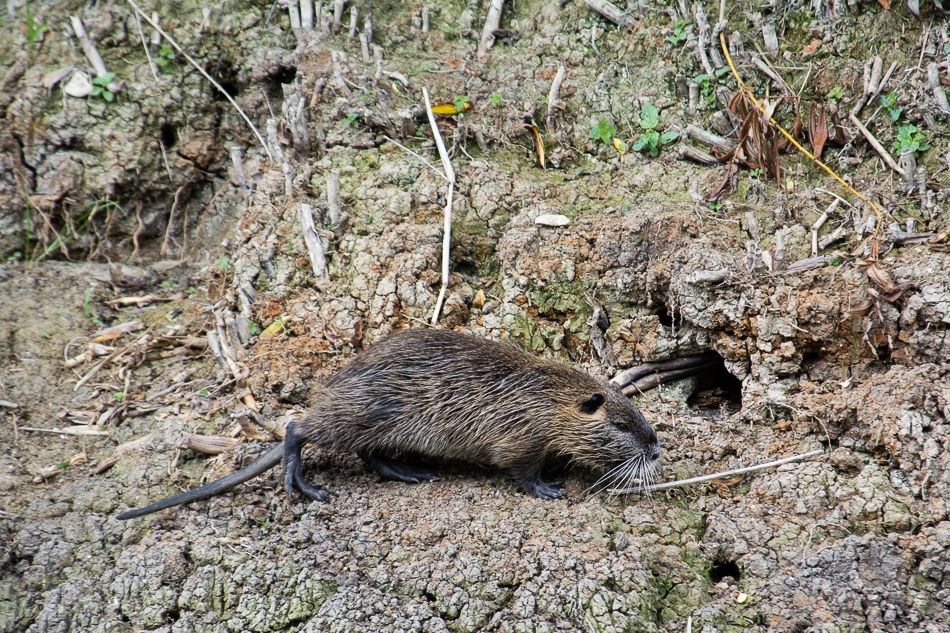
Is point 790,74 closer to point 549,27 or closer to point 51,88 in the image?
point 549,27

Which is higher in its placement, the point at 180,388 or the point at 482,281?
the point at 482,281

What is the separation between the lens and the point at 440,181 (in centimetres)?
561

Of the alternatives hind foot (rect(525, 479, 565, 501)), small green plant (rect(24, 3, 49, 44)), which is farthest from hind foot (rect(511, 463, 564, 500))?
small green plant (rect(24, 3, 49, 44))

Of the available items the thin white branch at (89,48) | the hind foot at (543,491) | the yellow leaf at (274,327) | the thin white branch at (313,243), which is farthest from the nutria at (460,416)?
the thin white branch at (89,48)

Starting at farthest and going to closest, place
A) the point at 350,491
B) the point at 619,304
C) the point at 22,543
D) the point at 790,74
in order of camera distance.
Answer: the point at 790,74, the point at 619,304, the point at 350,491, the point at 22,543

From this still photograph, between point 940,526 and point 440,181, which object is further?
point 440,181

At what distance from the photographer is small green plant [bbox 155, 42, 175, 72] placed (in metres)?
6.37

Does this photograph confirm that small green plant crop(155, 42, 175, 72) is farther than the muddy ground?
Yes

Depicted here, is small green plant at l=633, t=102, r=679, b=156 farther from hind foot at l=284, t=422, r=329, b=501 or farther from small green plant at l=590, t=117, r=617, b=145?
hind foot at l=284, t=422, r=329, b=501

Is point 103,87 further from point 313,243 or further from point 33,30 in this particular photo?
point 313,243

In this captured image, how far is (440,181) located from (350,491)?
2.50m

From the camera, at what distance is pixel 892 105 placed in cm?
494

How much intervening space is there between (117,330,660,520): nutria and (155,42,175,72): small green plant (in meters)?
3.68

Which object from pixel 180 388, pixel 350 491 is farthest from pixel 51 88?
pixel 350 491
